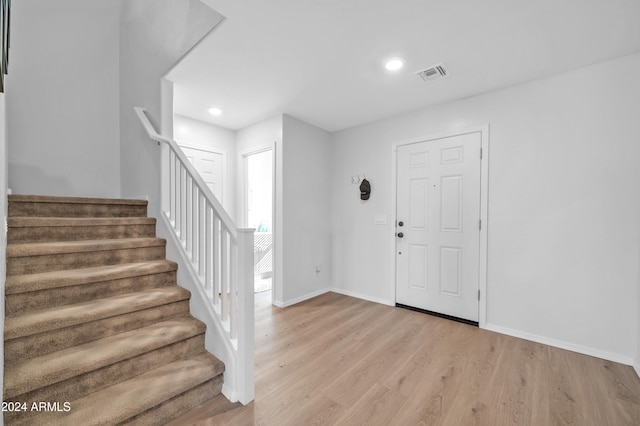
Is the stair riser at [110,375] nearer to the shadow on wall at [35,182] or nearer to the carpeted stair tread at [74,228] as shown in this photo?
the carpeted stair tread at [74,228]

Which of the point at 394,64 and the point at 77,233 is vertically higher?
the point at 394,64

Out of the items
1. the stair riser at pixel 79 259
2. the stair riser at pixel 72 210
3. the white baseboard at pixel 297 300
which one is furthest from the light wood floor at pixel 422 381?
the stair riser at pixel 72 210

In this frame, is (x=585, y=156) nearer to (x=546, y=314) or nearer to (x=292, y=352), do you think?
(x=546, y=314)

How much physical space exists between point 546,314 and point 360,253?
1.99 metres

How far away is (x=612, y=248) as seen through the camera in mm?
2146

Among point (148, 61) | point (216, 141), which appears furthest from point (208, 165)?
point (148, 61)

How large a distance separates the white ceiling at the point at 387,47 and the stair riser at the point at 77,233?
1443mm

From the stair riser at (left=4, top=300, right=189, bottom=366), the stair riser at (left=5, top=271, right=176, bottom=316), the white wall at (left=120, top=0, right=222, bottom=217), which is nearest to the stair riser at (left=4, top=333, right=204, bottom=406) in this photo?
the stair riser at (left=4, top=300, right=189, bottom=366)

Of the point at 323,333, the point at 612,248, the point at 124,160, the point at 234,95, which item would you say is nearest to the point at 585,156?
the point at 612,248

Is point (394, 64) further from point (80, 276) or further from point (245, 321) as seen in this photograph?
point (80, 276)

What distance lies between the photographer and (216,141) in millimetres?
3842

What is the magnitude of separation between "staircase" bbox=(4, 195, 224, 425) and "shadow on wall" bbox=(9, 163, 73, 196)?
1026 mm

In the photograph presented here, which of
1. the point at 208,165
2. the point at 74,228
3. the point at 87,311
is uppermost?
the point at 208,165

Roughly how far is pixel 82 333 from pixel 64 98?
284 cm
